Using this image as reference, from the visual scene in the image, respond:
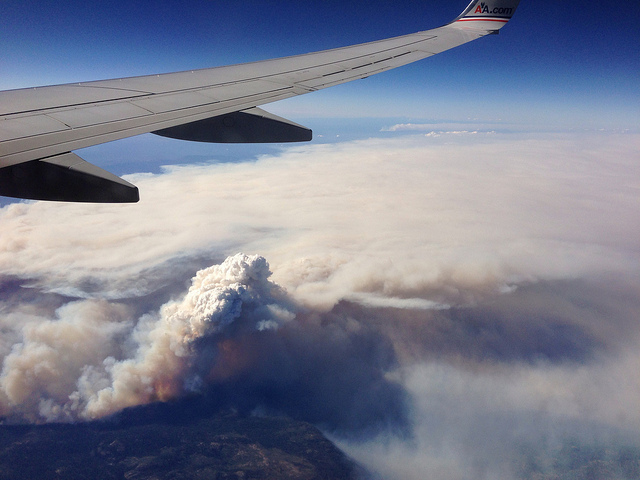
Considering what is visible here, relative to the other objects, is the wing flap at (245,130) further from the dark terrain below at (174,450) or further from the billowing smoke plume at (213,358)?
the dark terrain below at (174,450)

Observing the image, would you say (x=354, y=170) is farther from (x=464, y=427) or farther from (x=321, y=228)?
(x=464, y=427)

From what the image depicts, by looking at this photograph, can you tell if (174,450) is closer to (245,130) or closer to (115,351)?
(115,351)

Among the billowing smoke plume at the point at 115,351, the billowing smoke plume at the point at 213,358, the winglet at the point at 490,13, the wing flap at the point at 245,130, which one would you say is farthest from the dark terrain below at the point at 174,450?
the winglet at the point at 490,13

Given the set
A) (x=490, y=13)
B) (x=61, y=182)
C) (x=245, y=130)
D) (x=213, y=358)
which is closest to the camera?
(x=61, y=182)

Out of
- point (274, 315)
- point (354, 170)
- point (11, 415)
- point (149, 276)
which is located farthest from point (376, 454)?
point (354, 170)

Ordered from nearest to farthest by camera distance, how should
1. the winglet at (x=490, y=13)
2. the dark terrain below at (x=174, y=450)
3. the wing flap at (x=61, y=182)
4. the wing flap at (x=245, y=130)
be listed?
the wing flap at (x=61, y=182) → the wing flap at (x=245, y=130) → the winglet at (x=490, y=13) → the dark terrain below at (x=174, y=450)

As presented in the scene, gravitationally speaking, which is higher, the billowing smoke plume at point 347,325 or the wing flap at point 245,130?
the wing flap at point 245,130

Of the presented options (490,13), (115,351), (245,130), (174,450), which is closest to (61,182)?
(245,130)
